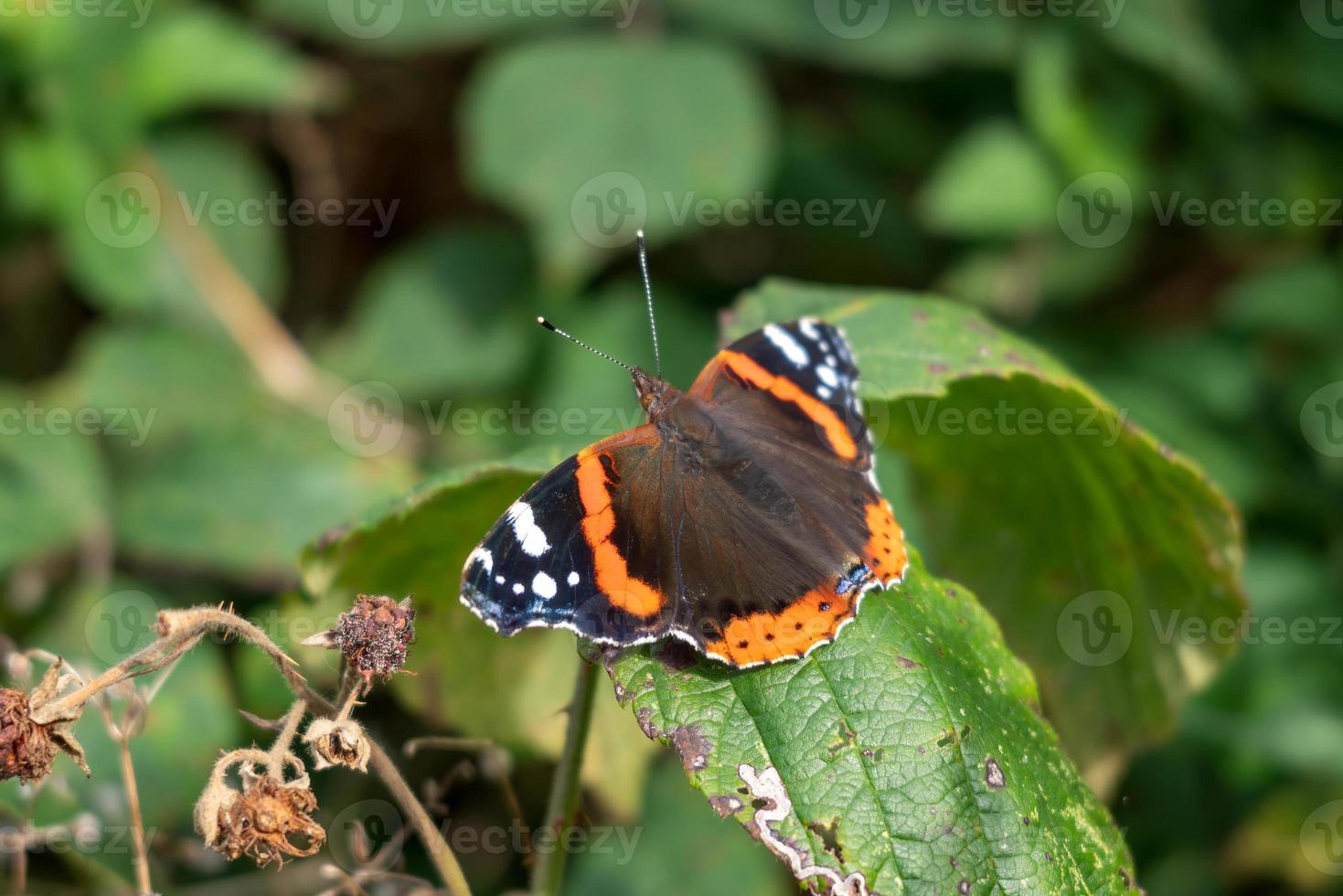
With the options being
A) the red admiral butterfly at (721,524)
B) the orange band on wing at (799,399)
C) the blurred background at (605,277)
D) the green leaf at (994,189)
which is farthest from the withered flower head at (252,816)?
the green leaf at (994,189)

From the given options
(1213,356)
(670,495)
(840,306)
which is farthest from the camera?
(1213,356)

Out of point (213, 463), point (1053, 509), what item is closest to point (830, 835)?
point (1053, 509)

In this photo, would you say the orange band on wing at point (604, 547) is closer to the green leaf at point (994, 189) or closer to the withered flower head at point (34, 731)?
the withered flower head at point (34, 731)

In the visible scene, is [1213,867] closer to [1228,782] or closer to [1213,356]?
[1228,782]

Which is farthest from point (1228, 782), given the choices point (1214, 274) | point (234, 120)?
point (234, 120)

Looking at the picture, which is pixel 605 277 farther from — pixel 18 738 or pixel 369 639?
pixel 18 738
